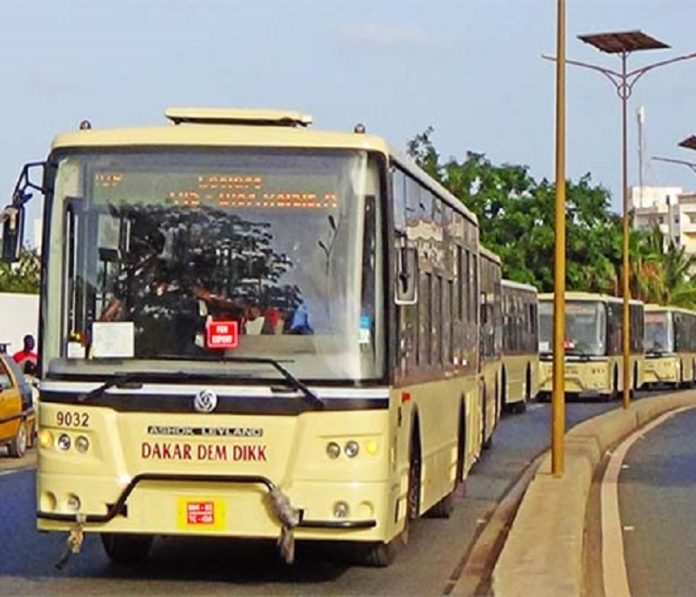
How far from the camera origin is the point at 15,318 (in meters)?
42.2

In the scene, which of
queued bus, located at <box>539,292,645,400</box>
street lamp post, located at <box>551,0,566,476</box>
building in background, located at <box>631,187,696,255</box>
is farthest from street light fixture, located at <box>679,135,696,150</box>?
building in background, located at <box>631,187,696,255</box>

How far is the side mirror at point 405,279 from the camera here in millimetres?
12156

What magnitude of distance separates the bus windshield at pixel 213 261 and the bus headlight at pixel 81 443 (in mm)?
448

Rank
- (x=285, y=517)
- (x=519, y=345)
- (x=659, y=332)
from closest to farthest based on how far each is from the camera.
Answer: (x=285, y=517)
(x=519, y=345)
(x=659, y=332)

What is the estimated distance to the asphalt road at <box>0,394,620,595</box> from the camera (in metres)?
12.4

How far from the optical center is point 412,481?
45.2 ft

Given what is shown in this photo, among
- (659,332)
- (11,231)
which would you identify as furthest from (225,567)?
(659,332)

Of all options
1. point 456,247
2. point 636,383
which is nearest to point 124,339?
point 456,247

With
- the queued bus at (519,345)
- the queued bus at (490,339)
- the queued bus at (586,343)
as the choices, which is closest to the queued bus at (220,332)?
the queued bus at (490,339)

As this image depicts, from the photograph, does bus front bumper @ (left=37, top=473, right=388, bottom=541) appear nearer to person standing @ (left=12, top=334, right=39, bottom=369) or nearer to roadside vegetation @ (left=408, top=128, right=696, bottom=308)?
person standing @ (left=12, top=334, right=39, bottom=369)

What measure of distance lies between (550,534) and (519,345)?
2420 centimetres

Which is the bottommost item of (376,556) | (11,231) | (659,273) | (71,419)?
(376,556)

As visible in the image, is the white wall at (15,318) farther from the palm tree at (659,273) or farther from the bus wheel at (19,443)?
the palm tree at (659,273)

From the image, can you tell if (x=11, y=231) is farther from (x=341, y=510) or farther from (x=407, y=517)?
(x=407, y=517)
